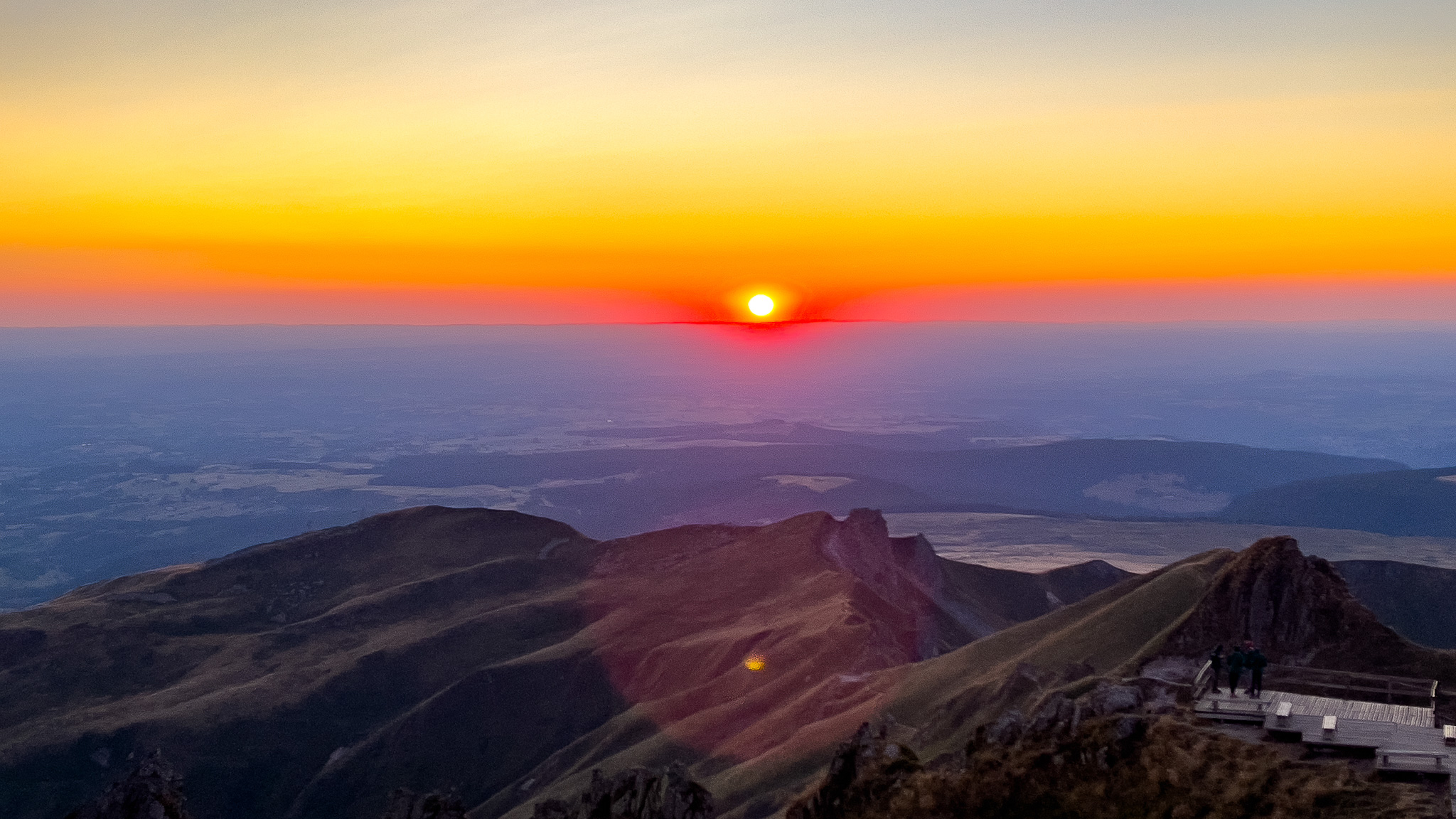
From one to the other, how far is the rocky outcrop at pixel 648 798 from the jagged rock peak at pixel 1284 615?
23.5 m

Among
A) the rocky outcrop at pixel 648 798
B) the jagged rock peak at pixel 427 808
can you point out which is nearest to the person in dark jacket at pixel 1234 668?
the rocky outcrop at pixel 648 798

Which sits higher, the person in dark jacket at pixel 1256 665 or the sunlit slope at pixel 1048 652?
the person in dark jacket at pixel 1256 665

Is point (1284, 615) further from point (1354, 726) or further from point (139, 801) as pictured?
point (139, 801)

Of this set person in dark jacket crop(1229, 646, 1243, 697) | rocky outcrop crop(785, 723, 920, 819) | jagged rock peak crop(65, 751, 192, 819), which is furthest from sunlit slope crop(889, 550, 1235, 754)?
jagged rock peak crop(65, 751, 192, 819)

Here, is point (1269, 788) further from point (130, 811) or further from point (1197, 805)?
point (130, 811)

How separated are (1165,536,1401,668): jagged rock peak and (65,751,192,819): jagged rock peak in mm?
45945

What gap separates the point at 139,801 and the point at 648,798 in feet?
75.7

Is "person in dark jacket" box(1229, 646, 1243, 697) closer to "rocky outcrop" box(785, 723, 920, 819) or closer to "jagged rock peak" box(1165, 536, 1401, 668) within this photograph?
"rocky outcrop" box(785, 723, 920, 819)

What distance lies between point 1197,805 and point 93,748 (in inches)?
3586

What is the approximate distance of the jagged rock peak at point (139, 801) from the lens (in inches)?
2003

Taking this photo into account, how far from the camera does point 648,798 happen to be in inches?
1838

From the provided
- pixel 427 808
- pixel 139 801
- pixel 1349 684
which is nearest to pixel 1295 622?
pixel 1349 684

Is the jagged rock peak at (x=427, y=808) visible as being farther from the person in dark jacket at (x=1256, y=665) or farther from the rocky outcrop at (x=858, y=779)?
the person in dark jacket at (x=1256, y=665)

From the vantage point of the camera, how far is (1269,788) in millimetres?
26203
